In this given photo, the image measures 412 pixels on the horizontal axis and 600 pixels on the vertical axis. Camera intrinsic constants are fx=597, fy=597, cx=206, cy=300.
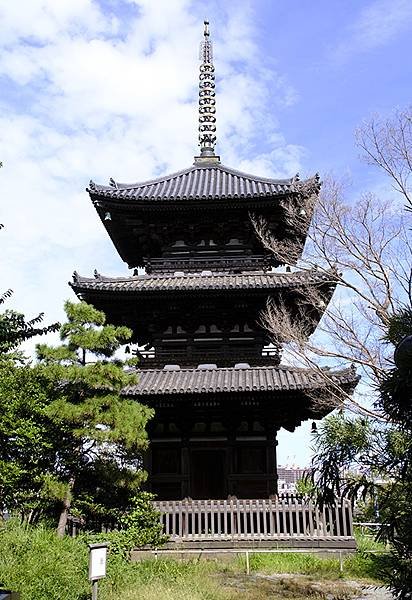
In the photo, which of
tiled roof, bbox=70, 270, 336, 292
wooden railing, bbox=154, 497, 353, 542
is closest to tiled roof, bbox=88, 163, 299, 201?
tiled roof, bbox=70, 270, 336, 292

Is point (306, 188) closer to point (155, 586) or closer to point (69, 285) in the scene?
point (69, 285)

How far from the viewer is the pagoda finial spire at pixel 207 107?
2316cm

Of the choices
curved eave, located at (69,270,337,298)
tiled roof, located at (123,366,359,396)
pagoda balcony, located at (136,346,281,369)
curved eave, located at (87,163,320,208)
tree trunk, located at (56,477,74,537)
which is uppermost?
curved eave, located at (87,163,320,208)

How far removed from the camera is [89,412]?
12180mm

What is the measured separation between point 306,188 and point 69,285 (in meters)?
7.46

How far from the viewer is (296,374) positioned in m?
15.8

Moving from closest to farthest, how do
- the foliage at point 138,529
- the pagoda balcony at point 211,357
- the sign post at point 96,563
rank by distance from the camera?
the sign post at point 96,563, the foliage at point 138,529, the pagoda balcony at point 211,357

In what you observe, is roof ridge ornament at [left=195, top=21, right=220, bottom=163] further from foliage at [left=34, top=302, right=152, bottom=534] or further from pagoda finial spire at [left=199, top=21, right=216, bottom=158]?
foliage at [left=34, top=302, right=152, bottom=534]

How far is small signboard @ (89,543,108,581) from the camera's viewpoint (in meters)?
8.15

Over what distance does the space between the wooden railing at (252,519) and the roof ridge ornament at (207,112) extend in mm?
12698

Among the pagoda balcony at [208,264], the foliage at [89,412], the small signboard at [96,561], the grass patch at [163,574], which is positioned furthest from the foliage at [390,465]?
the pagoda balcony at [208,264]

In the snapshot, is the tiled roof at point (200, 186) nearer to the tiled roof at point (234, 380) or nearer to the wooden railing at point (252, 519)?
the tiled roof at point (234, 380)

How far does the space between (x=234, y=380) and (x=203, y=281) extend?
296cm

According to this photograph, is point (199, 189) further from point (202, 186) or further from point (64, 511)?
point (64, 511)
